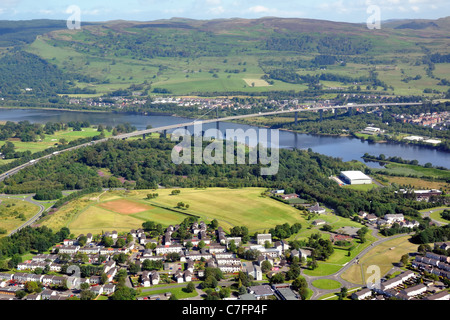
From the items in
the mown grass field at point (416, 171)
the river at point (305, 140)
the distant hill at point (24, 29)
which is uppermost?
the distant hill at point (24, 29)

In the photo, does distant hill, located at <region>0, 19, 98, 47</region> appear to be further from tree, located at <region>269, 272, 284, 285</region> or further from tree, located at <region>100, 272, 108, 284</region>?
tree, located at <region>269, 272, 284, 285</region>

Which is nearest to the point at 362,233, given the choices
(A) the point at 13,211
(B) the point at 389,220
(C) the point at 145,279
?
(B) the point at 389,220

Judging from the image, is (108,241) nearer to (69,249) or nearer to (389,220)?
(69,249)

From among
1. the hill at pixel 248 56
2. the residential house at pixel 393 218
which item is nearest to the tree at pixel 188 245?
the residential house at pixel 393 218

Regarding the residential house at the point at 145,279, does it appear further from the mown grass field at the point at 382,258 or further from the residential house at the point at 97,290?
the mown grass field at the point at 382,258

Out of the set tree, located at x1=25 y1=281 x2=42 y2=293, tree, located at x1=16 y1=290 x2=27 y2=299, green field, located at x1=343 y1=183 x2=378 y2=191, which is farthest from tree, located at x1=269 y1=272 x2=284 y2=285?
green field, located at x1=343 y1=183 x2=378 y2=191
